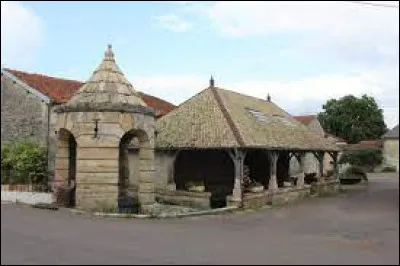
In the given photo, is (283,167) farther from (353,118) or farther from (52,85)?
(353,118)

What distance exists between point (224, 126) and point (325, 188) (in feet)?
32.1

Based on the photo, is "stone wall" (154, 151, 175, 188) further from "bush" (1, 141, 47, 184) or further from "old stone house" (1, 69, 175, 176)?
"bush" (1, 141, 47, 184)

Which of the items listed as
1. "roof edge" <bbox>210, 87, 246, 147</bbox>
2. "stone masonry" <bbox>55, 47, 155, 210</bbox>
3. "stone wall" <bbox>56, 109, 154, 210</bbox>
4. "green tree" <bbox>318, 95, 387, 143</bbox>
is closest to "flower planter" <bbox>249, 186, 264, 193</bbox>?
"roof edge" <bbox>210, 87, 246, 147</bbox>

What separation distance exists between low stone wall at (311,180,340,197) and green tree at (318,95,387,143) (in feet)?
146

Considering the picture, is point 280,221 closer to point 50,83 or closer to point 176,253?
point 176,253

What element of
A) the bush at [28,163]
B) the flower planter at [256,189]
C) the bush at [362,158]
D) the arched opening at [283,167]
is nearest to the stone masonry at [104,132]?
the bush at [28,163]

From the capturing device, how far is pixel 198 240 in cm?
1124

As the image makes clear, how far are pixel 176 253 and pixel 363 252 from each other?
3555 mm

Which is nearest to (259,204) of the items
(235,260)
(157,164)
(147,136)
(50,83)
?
(157,164)

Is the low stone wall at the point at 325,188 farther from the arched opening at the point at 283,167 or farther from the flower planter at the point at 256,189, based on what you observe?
the flower planter at the point at 256,189

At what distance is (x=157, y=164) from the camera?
71.5 feet

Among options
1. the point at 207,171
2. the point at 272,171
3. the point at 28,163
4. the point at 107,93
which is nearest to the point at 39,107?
the point at 107,93

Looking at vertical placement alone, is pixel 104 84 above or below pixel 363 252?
above

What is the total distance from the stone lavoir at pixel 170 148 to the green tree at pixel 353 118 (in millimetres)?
44806
